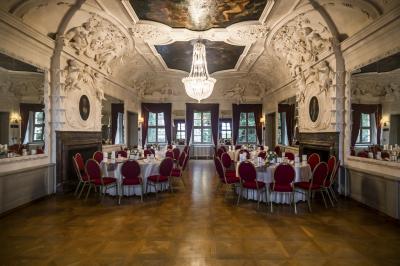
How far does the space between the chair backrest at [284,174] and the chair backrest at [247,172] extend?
1.41 feet

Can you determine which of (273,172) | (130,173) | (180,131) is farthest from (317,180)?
(180,131)

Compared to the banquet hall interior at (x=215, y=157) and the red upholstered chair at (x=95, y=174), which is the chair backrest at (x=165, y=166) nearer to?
the banquet hall interior at (x=215, y=157)

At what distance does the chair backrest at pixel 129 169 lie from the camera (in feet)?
18.6

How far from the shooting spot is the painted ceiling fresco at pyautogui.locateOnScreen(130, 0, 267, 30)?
584cm

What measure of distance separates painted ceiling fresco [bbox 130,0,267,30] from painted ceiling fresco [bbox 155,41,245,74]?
1528 millimetres

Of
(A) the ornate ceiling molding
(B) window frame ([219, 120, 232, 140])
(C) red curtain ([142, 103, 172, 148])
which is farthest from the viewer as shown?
(B) window frame ([219, 120, 232, 140])

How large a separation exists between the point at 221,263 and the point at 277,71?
9.06 meters

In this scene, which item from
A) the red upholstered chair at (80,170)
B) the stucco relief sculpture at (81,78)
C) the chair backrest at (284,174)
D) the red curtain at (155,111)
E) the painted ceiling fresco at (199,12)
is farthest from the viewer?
the red curtain at (155,111)

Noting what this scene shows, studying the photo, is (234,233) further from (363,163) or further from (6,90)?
(6,90)

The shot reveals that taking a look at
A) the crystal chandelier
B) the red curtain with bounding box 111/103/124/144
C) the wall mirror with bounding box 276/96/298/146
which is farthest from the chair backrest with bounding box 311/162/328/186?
the red curtain with bounding box 111/103/124/144

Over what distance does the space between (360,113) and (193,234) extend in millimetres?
4313

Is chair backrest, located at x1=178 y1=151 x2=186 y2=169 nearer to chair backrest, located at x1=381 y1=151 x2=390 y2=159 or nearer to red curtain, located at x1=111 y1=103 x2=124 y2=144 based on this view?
red curtain, located at x1=111 y1=103 x2=124 y2=144

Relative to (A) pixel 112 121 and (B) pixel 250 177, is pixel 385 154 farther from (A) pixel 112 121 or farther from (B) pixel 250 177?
(A) pixel 112 121

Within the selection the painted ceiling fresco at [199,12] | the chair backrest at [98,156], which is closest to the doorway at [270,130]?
the painted ceiling fresco at [199,12]
